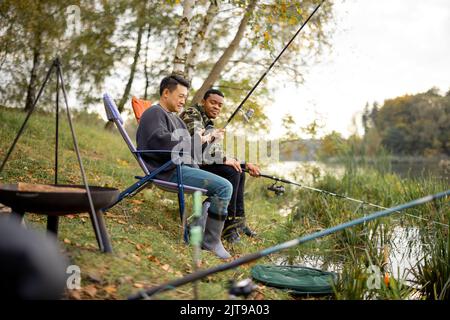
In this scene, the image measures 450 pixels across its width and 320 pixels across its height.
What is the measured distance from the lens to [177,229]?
12.4ft

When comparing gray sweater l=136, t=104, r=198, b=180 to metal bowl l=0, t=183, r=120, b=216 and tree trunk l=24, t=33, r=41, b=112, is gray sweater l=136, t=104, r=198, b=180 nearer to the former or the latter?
metal bowl l=0, t=183, r=120, b=216

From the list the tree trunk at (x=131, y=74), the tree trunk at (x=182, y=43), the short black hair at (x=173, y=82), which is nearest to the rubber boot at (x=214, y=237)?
the short black hair at (x=173, y=82)

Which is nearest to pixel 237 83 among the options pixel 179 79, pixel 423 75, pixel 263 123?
pixel 263 123

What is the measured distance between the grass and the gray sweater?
51 cm

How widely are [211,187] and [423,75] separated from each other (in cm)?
1561

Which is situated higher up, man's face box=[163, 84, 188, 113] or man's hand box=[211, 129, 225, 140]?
man's face box=[163, 84, 188, 113]

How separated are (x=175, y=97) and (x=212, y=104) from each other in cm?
45

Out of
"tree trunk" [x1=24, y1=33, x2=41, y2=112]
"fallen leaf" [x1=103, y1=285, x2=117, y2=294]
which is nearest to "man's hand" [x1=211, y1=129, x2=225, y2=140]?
"fallen leaf" [x1=103, y1=285, x2=117, y2=294]

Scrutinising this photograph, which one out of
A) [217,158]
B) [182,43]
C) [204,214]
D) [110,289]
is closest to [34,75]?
[182,43]

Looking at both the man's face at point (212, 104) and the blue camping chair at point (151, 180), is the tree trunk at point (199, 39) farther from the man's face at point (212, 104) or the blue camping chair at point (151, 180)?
the blue camping chair at point (151, 180)

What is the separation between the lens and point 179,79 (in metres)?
Result: 3.40

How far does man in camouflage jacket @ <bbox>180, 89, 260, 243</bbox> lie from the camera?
12.0ft

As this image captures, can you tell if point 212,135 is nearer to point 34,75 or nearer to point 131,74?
point 34,75
